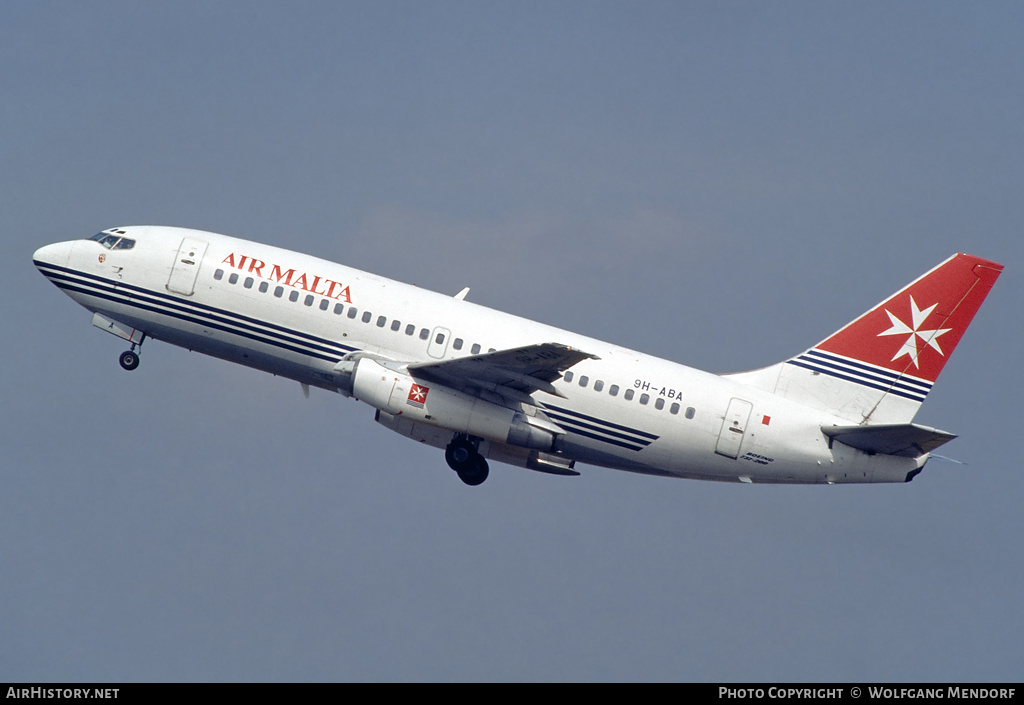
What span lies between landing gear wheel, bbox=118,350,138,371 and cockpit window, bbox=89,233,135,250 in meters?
3.50

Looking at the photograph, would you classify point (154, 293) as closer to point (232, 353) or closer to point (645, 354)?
point (232, 353)

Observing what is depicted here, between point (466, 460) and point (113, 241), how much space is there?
1383 cm

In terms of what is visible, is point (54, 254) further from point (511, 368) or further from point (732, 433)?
point (732, 433)

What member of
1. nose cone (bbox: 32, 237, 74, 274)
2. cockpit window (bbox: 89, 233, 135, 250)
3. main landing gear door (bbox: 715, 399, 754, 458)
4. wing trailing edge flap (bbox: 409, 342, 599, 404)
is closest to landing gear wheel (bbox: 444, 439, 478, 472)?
wing trailing edge flap (bbox: 409, 342, 599, 404)

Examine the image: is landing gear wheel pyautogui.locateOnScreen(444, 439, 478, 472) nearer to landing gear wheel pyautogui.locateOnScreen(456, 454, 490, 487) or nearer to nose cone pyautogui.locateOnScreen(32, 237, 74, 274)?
landing gear wheel pyautogui.locateOnScreen(456, 454, 490, 487)

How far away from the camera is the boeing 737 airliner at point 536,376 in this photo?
42156 mm

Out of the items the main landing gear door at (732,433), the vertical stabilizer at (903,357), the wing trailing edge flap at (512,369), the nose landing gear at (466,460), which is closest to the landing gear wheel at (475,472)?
the nose landing gear at (466,460)

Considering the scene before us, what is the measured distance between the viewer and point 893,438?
40.8 meters

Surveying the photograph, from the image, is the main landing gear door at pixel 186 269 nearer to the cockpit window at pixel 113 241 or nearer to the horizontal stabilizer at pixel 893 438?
the cockpit window at pixel 113 241

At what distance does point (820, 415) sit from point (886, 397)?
7.52ft

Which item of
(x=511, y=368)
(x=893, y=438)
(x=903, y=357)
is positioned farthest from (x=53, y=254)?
(x=903, y=357)

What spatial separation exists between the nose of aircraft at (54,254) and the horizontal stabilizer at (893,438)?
25463 millimetres

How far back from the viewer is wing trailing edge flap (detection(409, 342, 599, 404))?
39.6 meters
